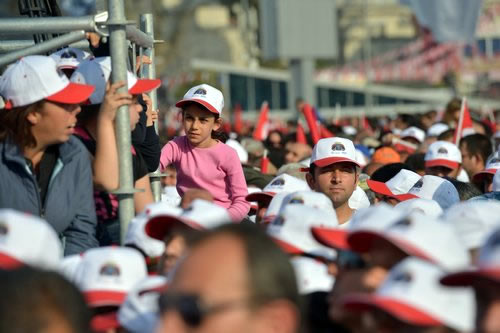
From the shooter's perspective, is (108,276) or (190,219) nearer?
(108,276)

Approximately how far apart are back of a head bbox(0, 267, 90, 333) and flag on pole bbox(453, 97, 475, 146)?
9.88 metres

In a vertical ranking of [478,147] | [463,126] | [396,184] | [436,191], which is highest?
[436,191]

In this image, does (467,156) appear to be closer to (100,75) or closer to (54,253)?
(100,75)

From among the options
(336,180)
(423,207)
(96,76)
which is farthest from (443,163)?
(96,76)

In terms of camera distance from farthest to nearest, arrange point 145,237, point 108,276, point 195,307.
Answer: point 145,237, point 108,276, point 195,307

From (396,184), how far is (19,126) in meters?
4.02

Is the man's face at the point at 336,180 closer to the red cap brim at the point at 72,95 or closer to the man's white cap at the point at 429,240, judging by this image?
the red cap brim at the point at 72,95

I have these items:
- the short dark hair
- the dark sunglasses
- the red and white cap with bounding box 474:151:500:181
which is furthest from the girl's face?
the dark sunglasses

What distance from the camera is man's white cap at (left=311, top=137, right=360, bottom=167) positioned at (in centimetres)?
897

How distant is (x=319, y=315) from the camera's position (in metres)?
5.21

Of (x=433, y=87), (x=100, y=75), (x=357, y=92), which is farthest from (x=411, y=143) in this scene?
(x=433, y=87)

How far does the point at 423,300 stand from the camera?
4449 millimetres

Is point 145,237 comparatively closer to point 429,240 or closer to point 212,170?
point 429,240

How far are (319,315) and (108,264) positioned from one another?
0.85 metres
